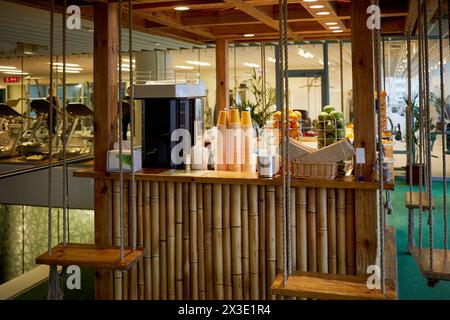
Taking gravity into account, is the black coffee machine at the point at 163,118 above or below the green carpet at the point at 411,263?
above

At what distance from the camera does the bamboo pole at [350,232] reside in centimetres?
272

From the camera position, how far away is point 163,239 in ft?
10.1

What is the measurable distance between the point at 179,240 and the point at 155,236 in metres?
0.16

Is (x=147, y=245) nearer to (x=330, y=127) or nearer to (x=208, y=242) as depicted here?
(x=208, y=242)

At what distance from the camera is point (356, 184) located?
2635 mm

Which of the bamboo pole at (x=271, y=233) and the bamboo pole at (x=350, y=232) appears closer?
the bamboo pole at (x=350, y=232)

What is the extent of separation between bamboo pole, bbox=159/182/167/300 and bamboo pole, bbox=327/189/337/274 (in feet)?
3.28

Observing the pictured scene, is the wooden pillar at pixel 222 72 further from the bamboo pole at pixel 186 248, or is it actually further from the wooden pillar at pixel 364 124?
the wooden pillar at pixel 364 124

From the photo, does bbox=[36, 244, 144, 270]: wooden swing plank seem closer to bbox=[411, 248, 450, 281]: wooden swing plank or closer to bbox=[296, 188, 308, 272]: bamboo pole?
bbox=[296, 188, 308, 272]: bamboo pole

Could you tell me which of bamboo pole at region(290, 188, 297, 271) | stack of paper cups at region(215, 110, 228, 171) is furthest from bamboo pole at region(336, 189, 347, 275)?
stack of paper cups at region(215, 110, 228, 171)

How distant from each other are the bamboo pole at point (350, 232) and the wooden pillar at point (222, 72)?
2.99 meters

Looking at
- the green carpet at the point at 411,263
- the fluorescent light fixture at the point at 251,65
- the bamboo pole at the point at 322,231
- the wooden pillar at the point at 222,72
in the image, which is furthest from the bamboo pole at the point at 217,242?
the fluorescent light fixture at the point at 251,65
